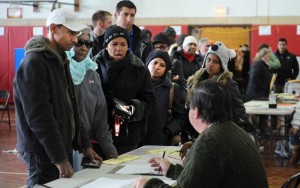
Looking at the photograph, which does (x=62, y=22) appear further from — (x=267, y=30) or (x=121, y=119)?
(x=267, y=30)

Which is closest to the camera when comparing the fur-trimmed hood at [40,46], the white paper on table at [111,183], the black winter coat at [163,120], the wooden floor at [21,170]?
the white paper on table at [111,183]

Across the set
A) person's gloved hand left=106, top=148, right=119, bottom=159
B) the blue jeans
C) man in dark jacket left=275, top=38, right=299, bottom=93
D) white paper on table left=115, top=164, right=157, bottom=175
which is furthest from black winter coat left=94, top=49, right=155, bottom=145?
man in dark jacket left=275, top=38, right=299, bottom=93

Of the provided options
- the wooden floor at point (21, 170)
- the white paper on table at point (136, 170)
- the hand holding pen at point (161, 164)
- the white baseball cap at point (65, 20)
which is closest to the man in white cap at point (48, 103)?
the white baseball cap at point (65, 20)

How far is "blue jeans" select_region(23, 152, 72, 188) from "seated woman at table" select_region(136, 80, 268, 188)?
0.83 m

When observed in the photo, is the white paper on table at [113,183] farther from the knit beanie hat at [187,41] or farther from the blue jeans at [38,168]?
the knit beanie hat at [187,41]

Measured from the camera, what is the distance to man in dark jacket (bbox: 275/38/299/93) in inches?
480

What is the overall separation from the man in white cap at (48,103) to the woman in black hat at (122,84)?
0.81 metres

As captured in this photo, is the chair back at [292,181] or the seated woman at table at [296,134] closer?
the chair back at [292,181]

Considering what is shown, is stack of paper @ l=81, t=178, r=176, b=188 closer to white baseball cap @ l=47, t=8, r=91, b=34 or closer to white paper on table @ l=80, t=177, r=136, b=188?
white paper on table @ l=80, t=177, r=136, b=188

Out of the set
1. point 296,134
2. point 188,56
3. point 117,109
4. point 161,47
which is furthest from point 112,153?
point 188,56

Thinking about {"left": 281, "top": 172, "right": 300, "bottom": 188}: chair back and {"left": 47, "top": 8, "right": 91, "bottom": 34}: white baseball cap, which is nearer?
{"left": 281, "top": 172, "right": 300, "bottom": 188}: chair back

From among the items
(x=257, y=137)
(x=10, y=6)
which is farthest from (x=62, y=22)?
(x=10, y=6)

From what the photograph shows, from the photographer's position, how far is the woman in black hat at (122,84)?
4.09 meters

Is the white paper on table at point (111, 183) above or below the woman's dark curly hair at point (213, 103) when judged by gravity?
below
